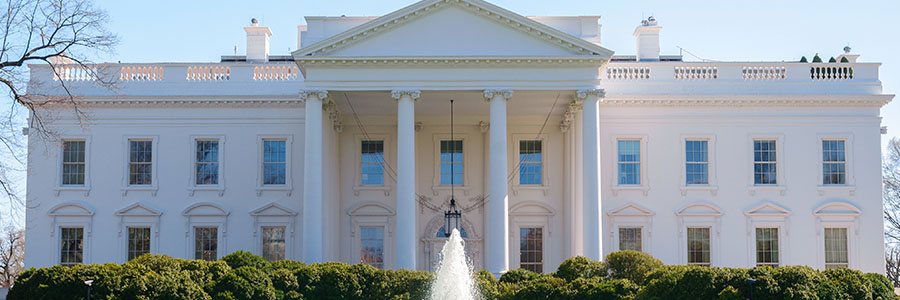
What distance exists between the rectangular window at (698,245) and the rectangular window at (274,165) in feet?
43.9

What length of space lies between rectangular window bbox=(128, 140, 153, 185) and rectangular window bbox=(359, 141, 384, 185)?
690cm

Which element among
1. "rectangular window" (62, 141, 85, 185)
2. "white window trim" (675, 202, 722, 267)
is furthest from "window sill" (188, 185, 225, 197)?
"white window trim" (675, 202, 722, 267)

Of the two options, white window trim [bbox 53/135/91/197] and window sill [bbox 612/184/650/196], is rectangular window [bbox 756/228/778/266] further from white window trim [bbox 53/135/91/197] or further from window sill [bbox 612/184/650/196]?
white window trim [bbox 53/135/91/197]

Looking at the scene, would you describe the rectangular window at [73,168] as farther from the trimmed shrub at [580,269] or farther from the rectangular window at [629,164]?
the rectangular window at [629,164]

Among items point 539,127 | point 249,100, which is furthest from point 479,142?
point 249,100

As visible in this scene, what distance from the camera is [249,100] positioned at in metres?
28.9

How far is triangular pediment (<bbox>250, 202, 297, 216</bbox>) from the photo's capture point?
28.7 metres

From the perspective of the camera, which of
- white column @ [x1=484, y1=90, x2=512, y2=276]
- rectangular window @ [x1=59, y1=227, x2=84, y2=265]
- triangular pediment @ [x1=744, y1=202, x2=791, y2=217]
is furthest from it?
rectangular window @ [x1=59, y1=227, x2=84, y2=265]

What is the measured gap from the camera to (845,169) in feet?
93.9

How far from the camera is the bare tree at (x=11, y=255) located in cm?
4725

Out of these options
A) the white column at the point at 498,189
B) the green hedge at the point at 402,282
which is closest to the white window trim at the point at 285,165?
the green hedge at the point at 402,282

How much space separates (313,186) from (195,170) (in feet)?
20.0

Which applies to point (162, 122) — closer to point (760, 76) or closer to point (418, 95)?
point (418, 95)

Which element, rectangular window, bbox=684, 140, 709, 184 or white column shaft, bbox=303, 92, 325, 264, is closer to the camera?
white column shaft, bbox=303, 92, 325, 264
